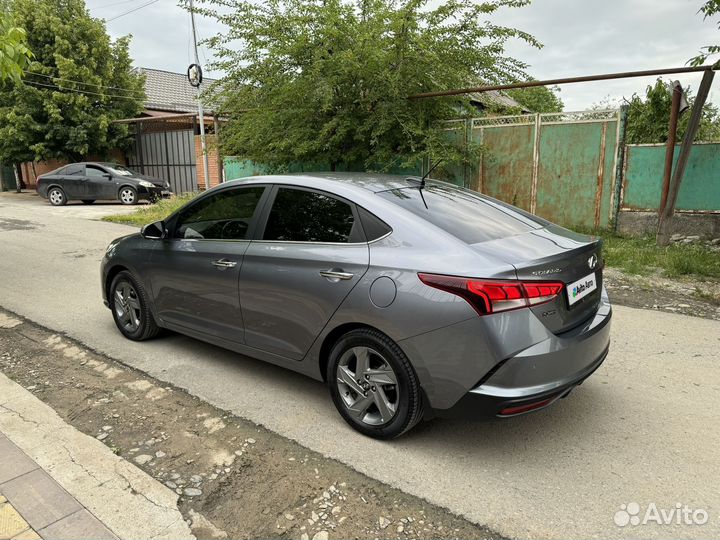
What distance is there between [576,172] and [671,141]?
168 cm

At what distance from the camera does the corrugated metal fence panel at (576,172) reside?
9609 millimetres

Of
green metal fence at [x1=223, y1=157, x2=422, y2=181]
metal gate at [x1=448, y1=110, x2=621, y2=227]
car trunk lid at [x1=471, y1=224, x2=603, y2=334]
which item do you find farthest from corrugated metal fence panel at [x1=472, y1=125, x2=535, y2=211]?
car trunk lid at [x1=471, y1=224, x2=603, y2=334]

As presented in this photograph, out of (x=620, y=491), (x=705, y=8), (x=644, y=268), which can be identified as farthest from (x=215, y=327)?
(x=705, y=8)

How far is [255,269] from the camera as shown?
361 centimetres

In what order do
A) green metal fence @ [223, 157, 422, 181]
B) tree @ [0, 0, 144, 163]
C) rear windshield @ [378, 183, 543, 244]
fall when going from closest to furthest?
1. rear windshield @ [378, 183, 543, 244]
2. green metal fence @ [223, 157, 422, 181]
3. tree @ [0, 0, 144, 163]

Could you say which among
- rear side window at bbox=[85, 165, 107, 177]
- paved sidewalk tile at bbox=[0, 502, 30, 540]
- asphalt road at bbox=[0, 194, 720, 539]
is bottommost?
asphalt road at bbox=[0, 194, 720, 539]

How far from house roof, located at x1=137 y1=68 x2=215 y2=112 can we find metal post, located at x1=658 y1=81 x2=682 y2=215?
2359 cm

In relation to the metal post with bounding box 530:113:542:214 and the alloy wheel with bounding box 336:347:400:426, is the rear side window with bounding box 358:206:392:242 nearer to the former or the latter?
the alloy wheel with bounding box 336:347:400:426

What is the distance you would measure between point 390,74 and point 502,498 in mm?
8581

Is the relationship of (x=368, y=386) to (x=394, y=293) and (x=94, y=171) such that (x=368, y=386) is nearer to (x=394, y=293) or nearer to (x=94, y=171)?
(x=394, y=293)

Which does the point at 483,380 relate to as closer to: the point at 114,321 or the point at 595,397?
the point at 595,397

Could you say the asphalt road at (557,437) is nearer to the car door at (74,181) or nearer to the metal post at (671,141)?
the metal post at (671,141)

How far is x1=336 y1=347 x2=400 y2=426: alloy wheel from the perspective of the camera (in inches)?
118

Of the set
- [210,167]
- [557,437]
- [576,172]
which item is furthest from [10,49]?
[210,167]
